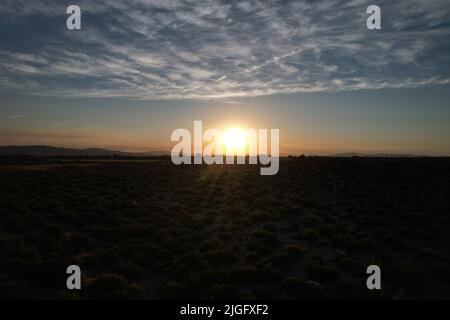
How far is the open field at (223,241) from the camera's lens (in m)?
11.8

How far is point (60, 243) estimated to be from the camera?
15.7 metres

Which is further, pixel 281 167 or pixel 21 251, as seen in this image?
pixel 281 167

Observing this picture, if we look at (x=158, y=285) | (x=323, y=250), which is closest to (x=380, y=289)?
(x=323, y=250)

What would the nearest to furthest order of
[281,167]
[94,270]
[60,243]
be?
[94,270] < [60,243] < [281,167]

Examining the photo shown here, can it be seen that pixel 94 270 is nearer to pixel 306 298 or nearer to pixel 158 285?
pixel 158 285

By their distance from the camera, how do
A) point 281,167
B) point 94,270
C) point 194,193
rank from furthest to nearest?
point 281,167 → point 194,193 → point 94,270

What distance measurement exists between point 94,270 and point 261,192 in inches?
869

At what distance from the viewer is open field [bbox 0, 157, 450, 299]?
11.8 metres

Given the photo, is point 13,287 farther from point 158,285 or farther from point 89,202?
point 89,202

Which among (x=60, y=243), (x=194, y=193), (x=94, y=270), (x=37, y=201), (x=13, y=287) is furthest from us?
(x=194, y=193)

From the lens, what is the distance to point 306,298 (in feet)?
36.8

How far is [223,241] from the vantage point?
1788cm

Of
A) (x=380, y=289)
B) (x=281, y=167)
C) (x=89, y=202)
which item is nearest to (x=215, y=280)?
(x=380, y=289)

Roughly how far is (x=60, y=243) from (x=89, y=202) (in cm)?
1062
